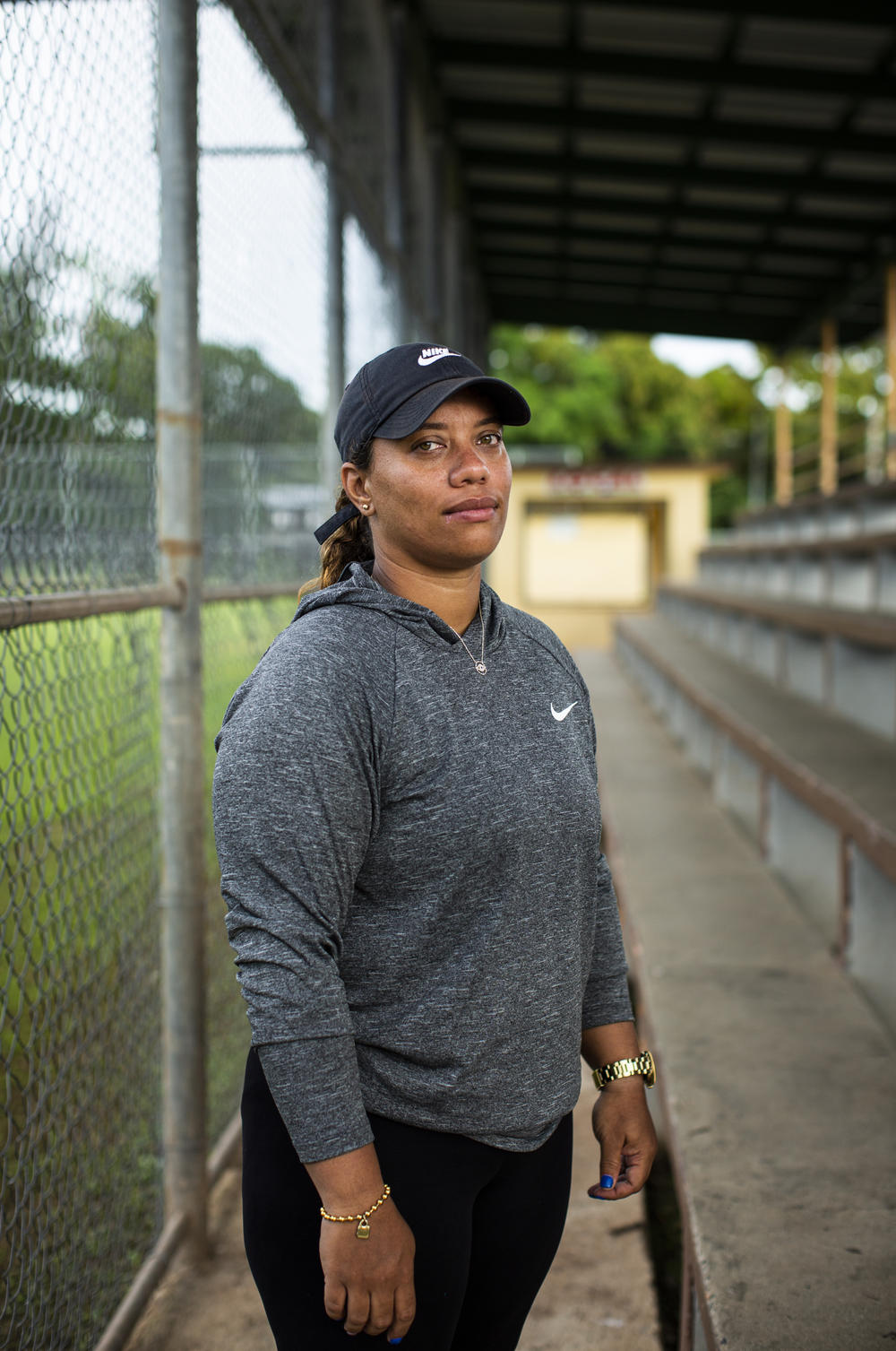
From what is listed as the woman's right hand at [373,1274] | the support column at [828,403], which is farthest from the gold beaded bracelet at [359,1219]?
the support column at [828,403]

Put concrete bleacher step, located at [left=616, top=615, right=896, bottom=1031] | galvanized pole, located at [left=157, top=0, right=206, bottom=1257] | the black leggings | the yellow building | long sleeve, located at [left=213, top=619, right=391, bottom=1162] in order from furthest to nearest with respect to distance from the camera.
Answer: the yellow building < concrete bleacher step, located at [left=616, top=615, right=896, bottom=1031] < galvanized pole, located at [left=157, top=0, right=206, bottom=1257] < the black leggings < long sleeve, located at [left=213, top=619, right=391, bottom=1162]

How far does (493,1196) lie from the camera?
1.57m

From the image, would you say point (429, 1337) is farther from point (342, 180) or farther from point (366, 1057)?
point (342, 180)

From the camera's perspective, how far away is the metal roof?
6.64 meters

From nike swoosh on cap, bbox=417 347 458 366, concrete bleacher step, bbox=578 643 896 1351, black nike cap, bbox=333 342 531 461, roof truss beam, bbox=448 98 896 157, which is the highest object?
roof truss beam, bbox=448 98 896 157

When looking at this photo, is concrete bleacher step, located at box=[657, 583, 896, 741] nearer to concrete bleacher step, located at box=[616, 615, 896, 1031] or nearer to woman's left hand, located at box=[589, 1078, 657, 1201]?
concrete bleacher step, located at box=[616, 615, 896, 1031]

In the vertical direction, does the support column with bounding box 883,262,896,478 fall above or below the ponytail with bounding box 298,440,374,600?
above

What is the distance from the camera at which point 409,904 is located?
144cm

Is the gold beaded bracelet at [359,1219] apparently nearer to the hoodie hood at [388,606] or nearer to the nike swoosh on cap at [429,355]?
the hoodie hood at [388,606]

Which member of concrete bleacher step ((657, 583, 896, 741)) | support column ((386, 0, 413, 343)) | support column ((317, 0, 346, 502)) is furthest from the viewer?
support column ((386, 0, 413, 343))

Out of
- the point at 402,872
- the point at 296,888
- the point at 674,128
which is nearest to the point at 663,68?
the point at 674,128

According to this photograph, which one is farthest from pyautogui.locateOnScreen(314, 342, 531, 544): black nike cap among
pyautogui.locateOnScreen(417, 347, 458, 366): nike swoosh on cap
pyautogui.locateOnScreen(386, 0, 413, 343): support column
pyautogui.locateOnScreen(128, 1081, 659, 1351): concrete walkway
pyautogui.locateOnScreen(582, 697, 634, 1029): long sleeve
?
pyautogui.locateOnScreen(386, 0, 413, 343): support column

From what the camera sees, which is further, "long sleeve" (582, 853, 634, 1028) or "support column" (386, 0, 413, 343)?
"support column" (386, 0, 413, 343)

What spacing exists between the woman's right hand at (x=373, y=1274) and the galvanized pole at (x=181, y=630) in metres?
1.26
